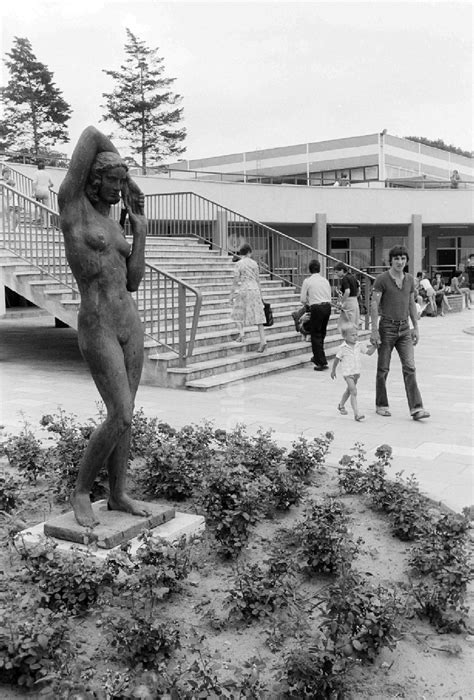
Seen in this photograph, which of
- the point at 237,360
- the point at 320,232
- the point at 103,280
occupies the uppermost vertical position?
the point at 320,232

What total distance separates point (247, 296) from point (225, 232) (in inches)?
286

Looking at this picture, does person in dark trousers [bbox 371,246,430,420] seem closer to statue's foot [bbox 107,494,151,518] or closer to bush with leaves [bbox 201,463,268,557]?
bush with leaves [bbox 201,463,268,557]

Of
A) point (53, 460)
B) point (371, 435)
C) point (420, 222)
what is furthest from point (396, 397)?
A: point (420, 222)

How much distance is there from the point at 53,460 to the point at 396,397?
4.96 meters

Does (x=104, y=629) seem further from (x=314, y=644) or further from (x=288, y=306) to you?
(x=288, y=306)

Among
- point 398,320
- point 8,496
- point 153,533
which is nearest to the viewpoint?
point 153,533

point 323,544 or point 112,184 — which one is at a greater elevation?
point 112,184

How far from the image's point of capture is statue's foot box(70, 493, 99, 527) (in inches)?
168

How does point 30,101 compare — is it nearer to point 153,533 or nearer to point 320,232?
point 320,232

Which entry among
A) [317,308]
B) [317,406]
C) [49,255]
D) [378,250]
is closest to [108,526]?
[317,406]

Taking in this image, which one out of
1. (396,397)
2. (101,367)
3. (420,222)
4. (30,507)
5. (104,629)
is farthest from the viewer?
(420,222)

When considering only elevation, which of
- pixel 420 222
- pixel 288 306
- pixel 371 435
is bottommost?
pixel 371 435

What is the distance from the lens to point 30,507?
5.08 m

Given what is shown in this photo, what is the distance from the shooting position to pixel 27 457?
5598mm
